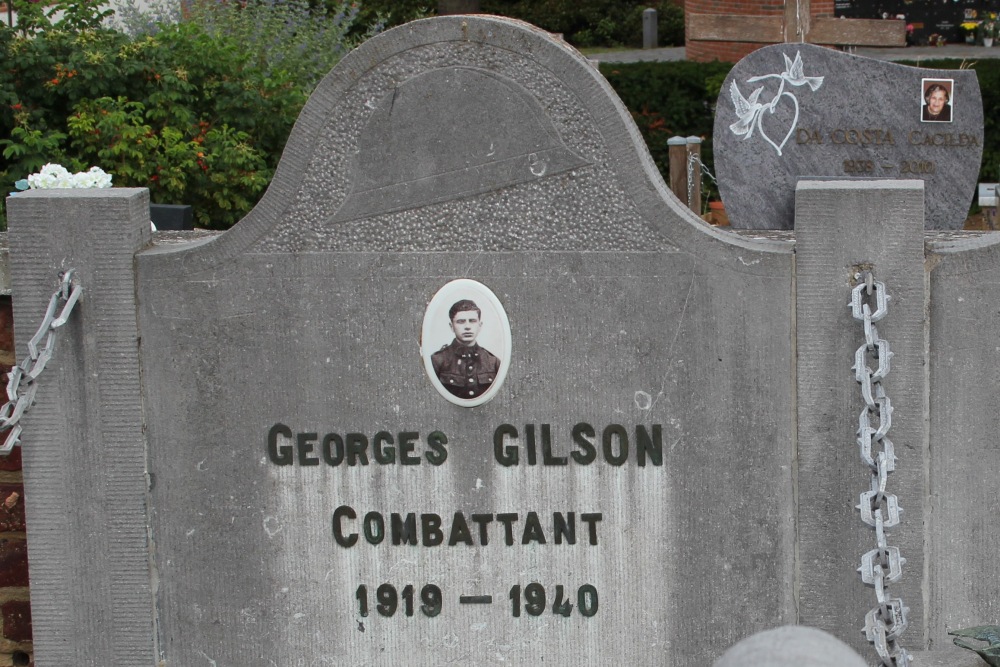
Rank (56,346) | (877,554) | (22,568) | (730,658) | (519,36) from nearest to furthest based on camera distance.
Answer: (730,658) → (877,554) → (519,36) → (56,346) → (22,568)

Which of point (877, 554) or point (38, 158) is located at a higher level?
point (38, 158)

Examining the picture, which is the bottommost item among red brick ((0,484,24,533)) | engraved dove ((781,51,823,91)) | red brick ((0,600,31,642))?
red brick ((0,600,31,642))

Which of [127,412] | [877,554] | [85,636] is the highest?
[127,412]

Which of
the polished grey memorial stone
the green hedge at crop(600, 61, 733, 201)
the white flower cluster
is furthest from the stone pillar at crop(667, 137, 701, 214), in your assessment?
the polished grey memorial stone

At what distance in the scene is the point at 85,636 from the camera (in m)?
4.19

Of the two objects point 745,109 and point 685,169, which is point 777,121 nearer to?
point 745,109

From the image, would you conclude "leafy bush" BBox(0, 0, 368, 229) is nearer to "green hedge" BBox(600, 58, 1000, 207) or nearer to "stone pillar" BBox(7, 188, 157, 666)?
"stone pillar" BBox(7, 188, 157, 666)

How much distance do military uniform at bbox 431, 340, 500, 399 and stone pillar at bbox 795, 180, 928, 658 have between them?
890 mm

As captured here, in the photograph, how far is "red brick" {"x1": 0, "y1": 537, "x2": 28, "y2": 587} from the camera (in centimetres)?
468

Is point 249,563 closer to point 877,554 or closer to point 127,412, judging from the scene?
point 127,412

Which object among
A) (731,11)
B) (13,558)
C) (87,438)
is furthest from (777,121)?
(731,11)

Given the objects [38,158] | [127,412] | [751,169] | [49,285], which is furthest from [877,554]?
[38,158]

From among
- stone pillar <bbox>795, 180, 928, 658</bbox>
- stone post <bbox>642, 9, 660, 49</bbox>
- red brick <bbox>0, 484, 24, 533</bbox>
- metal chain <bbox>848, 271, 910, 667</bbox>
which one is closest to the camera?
metal chain <bbox>848, 271, 910, 667</bbox>

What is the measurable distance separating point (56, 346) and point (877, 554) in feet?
7.93
